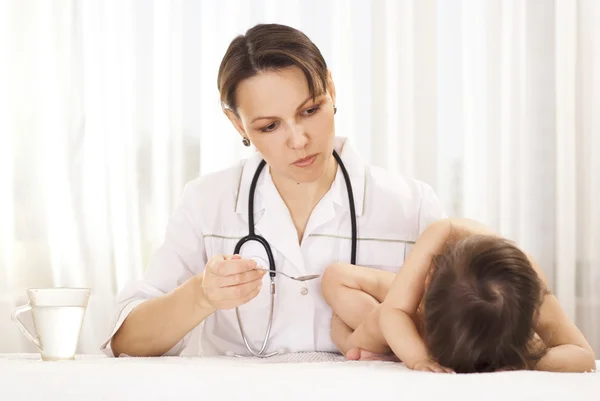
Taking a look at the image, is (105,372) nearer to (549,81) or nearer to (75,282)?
(75,282)

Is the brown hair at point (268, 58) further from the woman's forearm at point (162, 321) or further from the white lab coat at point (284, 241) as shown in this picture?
the woman's forearm at point (162, 321)

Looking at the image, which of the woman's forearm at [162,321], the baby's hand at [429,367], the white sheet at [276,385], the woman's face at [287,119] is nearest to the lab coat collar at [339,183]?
the woman's face at [287,119]

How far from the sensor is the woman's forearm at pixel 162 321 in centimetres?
158

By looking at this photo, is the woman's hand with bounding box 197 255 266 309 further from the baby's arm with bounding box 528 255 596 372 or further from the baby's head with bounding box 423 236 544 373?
the baby's arm with bounding box 528 255 596 372

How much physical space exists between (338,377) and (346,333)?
0.61m

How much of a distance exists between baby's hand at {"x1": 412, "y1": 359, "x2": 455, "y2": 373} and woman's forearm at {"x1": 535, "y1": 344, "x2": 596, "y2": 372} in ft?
0.55

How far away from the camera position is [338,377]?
109 cm

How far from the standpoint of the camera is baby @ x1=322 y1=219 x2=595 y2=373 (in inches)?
50.5

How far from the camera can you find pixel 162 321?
1636mm

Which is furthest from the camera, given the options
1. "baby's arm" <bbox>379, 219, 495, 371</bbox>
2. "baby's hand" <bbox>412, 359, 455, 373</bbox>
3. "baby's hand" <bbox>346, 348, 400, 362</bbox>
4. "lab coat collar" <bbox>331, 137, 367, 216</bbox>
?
"lab coat collar" <bbox>331, 137, 367, 216</bbox>

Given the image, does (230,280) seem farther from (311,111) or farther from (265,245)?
(311,111)


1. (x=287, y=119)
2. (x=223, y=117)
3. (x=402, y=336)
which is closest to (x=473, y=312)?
(x=402, y=336)

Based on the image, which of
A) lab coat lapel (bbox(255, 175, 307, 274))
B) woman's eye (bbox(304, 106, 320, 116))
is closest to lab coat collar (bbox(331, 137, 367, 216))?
lab coat lapel (bbox(255, 175, 307, 274))

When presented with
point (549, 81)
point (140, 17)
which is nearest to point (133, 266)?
point (140, 17)
